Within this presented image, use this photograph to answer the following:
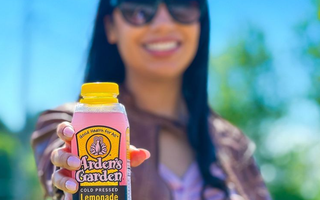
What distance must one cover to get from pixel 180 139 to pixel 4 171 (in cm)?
1082

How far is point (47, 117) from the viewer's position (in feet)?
6.19

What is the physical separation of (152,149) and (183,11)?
571mm

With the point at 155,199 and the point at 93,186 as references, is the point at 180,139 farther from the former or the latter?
the point at 93,186

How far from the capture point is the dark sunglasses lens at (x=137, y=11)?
2.14 meters

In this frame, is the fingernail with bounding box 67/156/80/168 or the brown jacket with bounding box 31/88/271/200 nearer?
the fingernail with bounding box 67/156/80/168

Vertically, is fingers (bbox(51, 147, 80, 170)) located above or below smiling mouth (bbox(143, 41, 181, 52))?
below

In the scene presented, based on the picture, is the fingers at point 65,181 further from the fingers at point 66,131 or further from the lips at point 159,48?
the lips at point 159,48

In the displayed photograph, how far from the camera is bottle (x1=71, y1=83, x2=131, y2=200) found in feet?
3.53

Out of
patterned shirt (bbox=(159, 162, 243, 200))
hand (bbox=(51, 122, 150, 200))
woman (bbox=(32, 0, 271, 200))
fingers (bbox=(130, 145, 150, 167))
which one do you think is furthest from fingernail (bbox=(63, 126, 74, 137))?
patterned shirt (bbox=(159, 162, 243, 200))

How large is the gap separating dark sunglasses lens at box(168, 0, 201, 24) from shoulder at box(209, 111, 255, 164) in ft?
1.55

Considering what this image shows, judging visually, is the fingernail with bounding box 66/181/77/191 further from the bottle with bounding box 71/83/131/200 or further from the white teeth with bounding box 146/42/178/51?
the white teeth with bounding box 146/42/178/51

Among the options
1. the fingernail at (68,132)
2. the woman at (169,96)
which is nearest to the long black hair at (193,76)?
the woman at (169,96)

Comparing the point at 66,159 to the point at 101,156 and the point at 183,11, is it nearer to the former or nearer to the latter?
the point at 101,156

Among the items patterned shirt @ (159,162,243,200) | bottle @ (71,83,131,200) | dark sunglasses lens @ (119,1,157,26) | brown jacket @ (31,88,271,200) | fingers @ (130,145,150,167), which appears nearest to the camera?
bottle @ (71,83,131,200)
